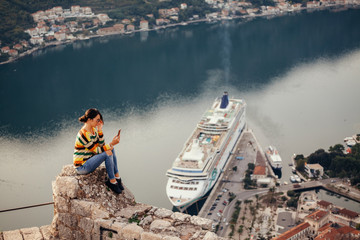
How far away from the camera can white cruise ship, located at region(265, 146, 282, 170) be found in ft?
83.8

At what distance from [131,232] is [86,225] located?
1.62 ft

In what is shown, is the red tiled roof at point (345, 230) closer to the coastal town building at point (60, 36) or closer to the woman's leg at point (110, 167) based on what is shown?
the woman's leg at point (110, 167)

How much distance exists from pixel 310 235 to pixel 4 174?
54.9 feet

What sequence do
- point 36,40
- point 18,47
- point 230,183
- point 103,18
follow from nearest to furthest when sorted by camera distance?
point 230,183 < point 18,47 < point 36,40 < point 103,18

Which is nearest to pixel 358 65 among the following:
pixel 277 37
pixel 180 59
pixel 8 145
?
pixel 277 37

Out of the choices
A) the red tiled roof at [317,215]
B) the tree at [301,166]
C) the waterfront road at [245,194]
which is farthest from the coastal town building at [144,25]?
the red tiled roof at [317,215]

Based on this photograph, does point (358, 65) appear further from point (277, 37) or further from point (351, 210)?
point (351, 210)

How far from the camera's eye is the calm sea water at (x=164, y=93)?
26.9 meters

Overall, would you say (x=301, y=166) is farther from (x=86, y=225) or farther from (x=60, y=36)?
(x=60, y=36)

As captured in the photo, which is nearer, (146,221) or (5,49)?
(146,221)

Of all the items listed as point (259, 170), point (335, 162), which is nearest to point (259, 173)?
point (259, 170)

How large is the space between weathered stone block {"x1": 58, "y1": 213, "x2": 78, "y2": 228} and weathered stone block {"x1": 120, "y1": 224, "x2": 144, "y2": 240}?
549 millimetres

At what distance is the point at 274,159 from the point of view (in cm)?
2566

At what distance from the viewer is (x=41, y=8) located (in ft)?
217
